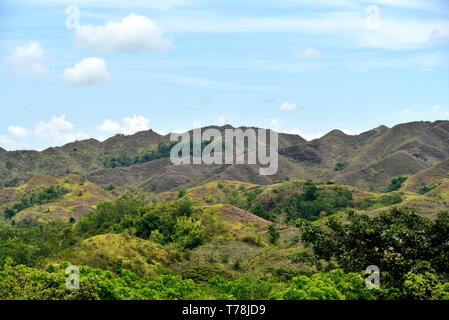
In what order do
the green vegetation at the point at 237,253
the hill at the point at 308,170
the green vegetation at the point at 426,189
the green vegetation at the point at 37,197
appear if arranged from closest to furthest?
the green vegetation at the point at 237,253, the green vegetation at the point at 426,189, the green vegetation at the point at 37,197, the hill at the point at 308,170

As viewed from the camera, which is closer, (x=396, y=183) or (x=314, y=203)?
(x=314, y=203)

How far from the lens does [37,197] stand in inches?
4638

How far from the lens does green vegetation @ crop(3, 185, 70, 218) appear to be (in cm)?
11394

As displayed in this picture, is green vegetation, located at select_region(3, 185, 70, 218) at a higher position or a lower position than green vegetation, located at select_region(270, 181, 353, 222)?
higher

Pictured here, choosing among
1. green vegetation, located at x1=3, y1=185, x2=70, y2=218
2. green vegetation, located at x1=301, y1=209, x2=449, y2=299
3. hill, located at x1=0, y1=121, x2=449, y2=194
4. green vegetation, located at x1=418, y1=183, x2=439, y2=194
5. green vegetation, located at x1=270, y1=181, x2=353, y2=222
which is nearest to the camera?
green vegetation, located at x1=301, y1=209, x2=449, y2=299

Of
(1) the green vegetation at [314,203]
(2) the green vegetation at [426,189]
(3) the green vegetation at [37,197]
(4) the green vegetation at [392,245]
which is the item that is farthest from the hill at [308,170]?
(4) the green vegetation at [392,245]

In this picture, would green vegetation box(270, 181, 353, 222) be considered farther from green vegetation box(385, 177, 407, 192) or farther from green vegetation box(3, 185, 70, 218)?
green vegetation box(3, 185, 70, 218)

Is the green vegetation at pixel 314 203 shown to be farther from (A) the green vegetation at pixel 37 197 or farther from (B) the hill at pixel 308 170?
(A) the green vegetation at pixel 37 197

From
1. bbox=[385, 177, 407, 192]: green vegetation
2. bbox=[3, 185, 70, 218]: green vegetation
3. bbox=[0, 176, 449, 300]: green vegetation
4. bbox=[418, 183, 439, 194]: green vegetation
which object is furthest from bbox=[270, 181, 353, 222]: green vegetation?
bbox=[3, 185, 70, 218]: green vegetation

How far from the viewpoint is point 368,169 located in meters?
152

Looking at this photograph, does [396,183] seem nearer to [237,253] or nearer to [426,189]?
[426,189]

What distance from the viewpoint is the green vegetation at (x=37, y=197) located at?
374 ft

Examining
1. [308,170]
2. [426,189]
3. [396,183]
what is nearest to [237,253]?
[426,189]
